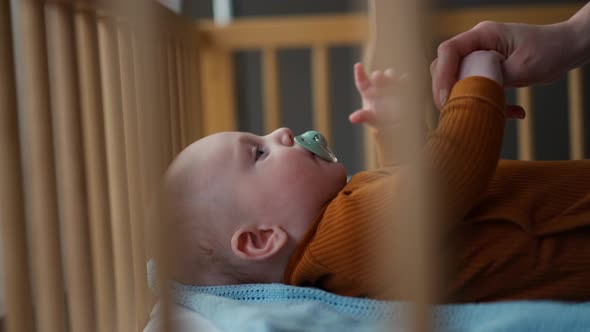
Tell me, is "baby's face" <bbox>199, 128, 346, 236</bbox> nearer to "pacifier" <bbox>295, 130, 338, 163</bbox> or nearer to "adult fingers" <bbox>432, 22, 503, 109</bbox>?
"pacifier" <bbox>295, 130, 338, 163</bbox>

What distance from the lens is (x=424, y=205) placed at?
309 millimetres

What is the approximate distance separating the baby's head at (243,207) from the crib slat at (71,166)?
0.11 meters

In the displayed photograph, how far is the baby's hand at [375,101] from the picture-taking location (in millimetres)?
858

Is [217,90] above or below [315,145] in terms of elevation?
above

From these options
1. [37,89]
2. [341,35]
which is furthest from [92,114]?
[341,35]

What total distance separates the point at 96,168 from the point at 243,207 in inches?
7.6

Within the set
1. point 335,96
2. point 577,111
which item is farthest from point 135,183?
point 335,96

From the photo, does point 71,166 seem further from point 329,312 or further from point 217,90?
point 217,90

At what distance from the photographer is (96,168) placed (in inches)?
29.5

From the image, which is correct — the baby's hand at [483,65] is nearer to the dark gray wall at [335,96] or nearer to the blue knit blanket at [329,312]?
the blue knit blanket at [329,312]

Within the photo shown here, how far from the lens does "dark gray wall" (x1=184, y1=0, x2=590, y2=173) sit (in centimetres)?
183

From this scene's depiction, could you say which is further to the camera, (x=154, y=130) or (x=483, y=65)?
(x=483, y=65)

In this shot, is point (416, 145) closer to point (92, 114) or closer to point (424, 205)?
point (424, 205)

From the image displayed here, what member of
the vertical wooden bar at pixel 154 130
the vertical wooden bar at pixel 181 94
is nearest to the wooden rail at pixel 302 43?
the vertical wooden bar at pixel 181 94
